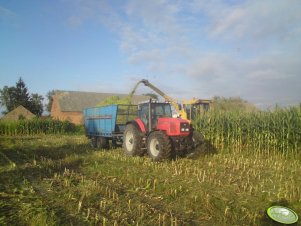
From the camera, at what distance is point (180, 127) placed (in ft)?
34.7

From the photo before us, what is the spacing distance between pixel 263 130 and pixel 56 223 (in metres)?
10.3

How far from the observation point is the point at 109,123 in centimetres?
1445

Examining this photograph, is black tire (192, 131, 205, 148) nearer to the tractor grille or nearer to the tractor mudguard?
the tractor grille

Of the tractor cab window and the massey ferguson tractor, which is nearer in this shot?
the massey ferguson tractor

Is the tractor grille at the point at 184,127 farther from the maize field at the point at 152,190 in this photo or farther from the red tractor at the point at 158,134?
the maize field at the point at 152,190

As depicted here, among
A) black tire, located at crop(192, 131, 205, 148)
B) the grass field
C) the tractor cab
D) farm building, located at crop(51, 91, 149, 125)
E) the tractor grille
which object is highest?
farm building, located at crop(51, 91, 149, 125)

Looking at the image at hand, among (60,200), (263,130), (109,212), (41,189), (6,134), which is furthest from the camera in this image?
(6,134)

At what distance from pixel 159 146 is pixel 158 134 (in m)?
0.43

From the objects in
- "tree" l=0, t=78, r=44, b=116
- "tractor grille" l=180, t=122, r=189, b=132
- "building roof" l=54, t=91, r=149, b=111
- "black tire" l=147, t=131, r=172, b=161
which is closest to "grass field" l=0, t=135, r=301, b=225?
"black tire" l=147, t=131, r=172, b=161

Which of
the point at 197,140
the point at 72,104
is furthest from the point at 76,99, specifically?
the point at 197,140

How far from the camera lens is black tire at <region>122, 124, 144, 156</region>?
37.6 feet

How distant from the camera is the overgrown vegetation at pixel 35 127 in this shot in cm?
2825

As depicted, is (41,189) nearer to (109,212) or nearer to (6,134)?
(109,212)

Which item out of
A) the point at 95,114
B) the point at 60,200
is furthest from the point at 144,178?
the point at 95,114
